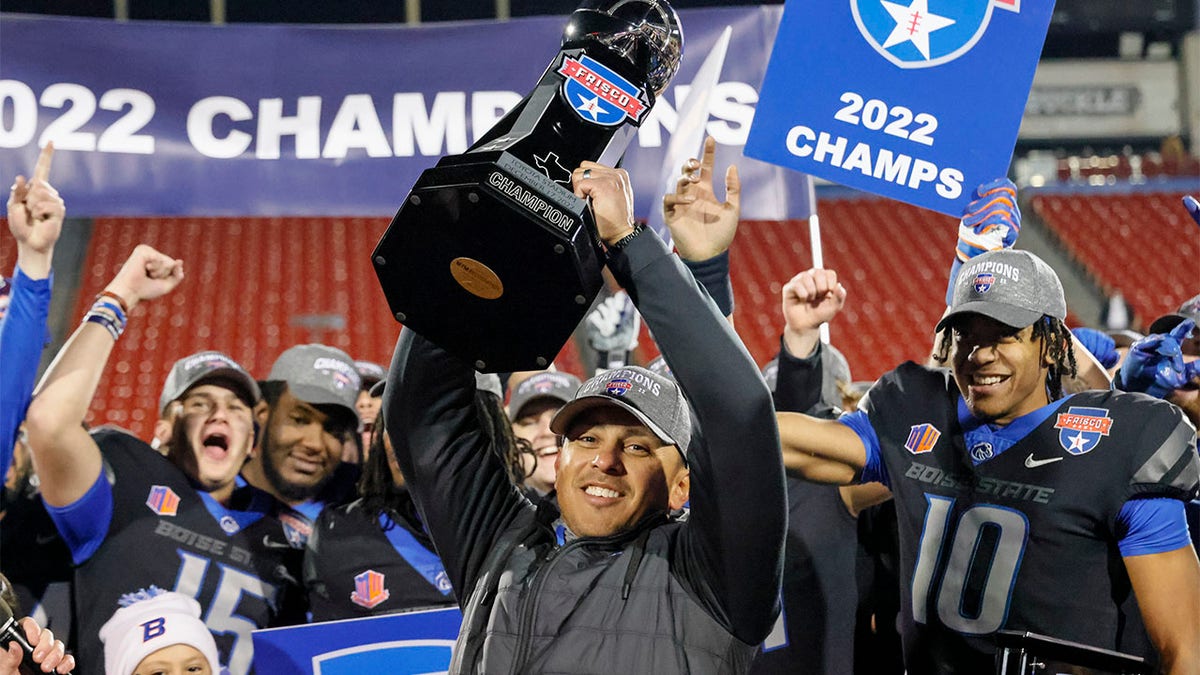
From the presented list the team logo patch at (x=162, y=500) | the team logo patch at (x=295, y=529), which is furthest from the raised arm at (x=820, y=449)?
the team logo patch at (x=162, y=500)

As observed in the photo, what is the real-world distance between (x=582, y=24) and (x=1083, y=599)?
1389mm

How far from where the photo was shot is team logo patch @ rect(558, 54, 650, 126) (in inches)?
71.9

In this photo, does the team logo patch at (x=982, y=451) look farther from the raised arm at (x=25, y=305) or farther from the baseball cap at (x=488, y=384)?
the raised arm at (x=25, y=305)

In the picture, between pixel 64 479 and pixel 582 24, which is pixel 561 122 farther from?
pixel 64 479

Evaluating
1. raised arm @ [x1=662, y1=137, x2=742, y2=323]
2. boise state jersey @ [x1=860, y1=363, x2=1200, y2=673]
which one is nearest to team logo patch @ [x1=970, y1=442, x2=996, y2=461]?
boise state jersey @ [x1=860, y1=363, x2=1200, y2=673]

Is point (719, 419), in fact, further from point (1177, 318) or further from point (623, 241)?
point (1177, 318)

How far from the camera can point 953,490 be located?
253cm

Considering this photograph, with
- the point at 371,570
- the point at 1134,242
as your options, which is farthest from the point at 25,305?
the point at 1134,242

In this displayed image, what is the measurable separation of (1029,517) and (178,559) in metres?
1.83

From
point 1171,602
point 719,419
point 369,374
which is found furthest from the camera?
point 369,374

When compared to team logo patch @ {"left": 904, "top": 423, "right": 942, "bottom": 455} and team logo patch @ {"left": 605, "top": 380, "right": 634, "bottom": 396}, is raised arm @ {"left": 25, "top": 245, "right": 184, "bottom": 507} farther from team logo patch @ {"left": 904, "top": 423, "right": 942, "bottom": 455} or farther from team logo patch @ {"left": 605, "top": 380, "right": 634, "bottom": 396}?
team logo patch @ {"left": 904, "top": 423, "right": 942, "bottom": 455}

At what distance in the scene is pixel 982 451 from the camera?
99.7 inches

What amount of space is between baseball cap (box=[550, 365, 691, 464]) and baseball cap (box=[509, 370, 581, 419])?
1844 millimetres

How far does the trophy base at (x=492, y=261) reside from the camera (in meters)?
1.67
